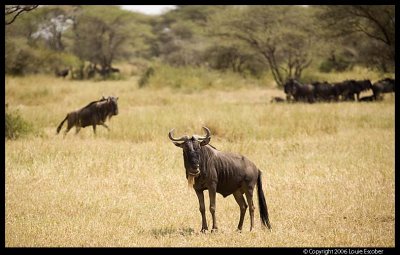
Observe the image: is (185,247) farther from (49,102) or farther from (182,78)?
(182,78)

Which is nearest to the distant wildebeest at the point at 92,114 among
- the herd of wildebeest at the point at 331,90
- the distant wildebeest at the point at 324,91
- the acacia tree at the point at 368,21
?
the herd of wildebeest at the point at 331,90

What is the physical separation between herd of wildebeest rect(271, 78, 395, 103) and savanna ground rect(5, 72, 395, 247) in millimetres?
5160

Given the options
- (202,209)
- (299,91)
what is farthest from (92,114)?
(299,91)

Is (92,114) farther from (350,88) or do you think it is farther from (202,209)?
(350,88)

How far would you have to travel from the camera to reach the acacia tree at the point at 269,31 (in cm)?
2733

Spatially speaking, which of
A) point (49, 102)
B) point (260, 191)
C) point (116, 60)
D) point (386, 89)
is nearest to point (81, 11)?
point (116, 60)

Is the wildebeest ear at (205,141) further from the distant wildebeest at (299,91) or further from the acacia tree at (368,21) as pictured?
the acacia tree at (368,21)

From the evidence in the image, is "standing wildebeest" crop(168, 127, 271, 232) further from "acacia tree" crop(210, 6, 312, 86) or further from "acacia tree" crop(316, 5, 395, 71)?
"acacia tree" crop(210, 6, 312, 86)

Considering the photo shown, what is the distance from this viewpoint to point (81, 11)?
4566 centimetres

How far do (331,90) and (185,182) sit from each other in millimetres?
15090

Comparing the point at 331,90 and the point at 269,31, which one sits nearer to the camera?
the point at 331,90

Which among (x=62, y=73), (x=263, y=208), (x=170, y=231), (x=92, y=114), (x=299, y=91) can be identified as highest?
(x=263, y=208)

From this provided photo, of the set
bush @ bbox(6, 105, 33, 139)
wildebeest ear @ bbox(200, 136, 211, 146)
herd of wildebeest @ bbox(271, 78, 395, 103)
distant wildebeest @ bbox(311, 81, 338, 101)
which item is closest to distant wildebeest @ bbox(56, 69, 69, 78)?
herd of wildebeest @ bbox(271, 78, 395, 103)

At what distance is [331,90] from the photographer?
22703mm
